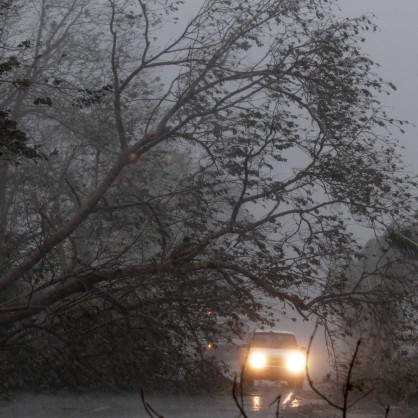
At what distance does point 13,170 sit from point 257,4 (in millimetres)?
9773

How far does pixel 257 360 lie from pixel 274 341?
177 cm

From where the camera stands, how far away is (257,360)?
20.0 metres

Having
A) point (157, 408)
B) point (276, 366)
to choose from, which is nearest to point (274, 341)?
point (276, 366)

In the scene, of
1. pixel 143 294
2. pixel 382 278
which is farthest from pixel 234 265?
pixel 382 278

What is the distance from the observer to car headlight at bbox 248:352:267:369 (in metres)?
19.8

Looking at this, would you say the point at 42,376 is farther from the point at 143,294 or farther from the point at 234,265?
the point at 234,265

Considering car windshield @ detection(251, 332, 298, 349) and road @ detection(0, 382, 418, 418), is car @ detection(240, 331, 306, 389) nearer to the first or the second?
car windshield @ detection(251, 332, 298, 349)

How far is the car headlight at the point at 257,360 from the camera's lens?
19797 millimetres

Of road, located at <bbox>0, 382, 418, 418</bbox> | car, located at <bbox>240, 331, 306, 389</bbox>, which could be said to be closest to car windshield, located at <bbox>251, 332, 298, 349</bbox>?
car, located at <bbox>240, 331, 306, 389</bbox>

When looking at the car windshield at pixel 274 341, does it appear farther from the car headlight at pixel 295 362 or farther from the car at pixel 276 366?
the car headlight at pixel 295 362

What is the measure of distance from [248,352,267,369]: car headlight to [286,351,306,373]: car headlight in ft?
2.07

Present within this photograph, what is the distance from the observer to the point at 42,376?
15.1 m

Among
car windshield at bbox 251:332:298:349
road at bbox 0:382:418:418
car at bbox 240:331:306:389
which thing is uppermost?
car windshield at bbox 251:332:298:349

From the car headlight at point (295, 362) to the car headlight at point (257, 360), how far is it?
2.07ft
